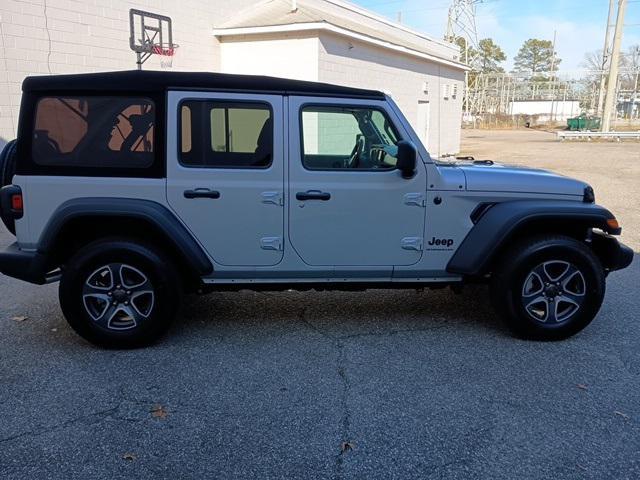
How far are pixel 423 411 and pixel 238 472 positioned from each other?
1.20 m

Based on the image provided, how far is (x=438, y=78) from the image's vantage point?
21.4 metres

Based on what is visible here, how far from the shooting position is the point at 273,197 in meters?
4.25

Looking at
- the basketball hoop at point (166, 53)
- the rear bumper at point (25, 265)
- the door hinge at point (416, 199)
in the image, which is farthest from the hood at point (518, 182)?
the basketball hoop at point (166, 53)

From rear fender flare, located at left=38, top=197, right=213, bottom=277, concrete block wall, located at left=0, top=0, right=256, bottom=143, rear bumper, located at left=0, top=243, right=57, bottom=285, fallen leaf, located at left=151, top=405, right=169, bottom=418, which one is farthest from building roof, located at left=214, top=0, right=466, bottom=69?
fallen leaf, located at left=151, top=405, right=169, bottom=418

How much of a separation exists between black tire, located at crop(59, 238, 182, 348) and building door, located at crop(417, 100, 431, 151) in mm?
17333

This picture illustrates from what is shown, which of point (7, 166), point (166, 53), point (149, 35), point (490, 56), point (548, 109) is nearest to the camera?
point (7, 166)

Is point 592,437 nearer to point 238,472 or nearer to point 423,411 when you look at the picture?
point 423,411

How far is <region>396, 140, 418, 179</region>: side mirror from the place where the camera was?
4148 mm

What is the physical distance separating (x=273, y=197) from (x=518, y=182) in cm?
193

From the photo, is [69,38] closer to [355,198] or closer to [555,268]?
[355,198]

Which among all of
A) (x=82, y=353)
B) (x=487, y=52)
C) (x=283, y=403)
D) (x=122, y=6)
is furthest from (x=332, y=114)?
(x=487, y=52)

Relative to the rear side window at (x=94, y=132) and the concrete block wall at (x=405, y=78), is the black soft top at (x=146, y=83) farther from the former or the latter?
the concrete block wall at (x=405, y=78)

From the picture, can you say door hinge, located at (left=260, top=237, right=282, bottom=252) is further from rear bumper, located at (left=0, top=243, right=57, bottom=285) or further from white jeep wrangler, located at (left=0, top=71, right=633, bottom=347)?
rear bumper, located at (left=0, top=243, right=57, bottom=285)

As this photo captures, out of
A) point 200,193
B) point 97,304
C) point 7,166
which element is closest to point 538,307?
point 200,193
